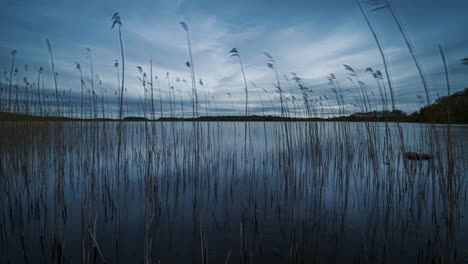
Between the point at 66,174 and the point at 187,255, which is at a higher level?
the point at 66,174

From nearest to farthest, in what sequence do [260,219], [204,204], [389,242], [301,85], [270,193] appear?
[389,242] < [260,219] < [204,204] < [270,193] < [301,85]

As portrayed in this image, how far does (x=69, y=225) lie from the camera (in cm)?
250

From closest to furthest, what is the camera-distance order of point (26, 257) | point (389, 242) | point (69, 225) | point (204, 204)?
point (26, 257), point (389, 242), point (69, 225), point (204, 204)

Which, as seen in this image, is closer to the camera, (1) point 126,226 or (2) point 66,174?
(1) point 126,226

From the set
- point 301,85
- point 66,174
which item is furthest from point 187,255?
point 66,174

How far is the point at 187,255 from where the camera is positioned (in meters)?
2.04

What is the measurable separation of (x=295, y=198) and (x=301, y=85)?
8.83 ft

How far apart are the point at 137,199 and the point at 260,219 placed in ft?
7.48

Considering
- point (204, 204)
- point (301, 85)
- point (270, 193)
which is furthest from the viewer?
point (301, 85)

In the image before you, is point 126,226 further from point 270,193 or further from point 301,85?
point 301,85

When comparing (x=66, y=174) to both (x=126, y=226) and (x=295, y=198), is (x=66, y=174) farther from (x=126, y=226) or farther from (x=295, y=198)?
(x=295, y=198)

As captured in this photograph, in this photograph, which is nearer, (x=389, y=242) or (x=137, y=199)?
(x=389, y=242)

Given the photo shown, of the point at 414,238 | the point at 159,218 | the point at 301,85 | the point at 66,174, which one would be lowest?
the point at 414,238

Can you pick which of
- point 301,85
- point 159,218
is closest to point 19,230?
point 159,218
